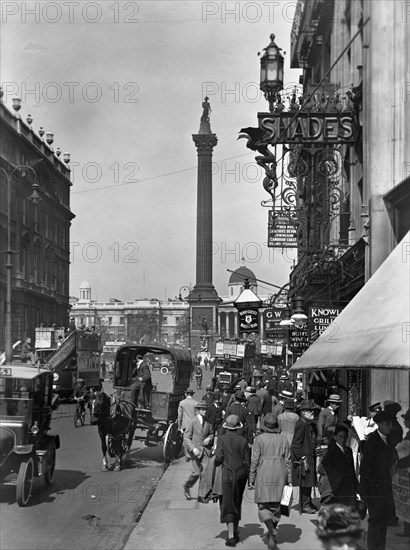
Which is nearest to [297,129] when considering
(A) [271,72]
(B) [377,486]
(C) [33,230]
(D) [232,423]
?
(A) [271,72]

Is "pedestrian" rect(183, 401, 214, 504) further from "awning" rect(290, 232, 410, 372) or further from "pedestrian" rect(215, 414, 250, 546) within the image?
"awning" rect(290, 232, 410, 372)

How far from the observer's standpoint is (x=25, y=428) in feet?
42.0

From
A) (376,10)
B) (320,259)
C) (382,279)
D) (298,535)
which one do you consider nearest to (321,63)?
(320,259)

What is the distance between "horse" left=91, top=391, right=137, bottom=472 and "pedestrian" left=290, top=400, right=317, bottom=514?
502cm

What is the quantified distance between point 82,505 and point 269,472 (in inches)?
160

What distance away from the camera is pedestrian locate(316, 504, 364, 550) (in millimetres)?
4129

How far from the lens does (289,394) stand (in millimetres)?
15172

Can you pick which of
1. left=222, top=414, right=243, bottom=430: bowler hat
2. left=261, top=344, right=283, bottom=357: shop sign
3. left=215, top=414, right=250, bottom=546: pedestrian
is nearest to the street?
Result: left=215, top=414, right=250, bottom=546: pedestrian

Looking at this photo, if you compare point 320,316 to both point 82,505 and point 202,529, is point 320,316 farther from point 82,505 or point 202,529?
point 202,529

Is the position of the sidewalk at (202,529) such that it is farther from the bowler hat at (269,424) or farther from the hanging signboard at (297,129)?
the hanging signboard at (297,129)

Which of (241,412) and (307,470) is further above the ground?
(241,412)

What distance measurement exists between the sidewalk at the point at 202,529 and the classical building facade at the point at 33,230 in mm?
22824

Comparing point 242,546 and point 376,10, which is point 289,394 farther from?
point 376,10

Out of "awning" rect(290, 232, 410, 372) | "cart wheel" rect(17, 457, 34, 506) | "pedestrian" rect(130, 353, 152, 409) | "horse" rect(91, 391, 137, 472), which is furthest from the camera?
"pedestrian" rect(130, 353, 152, 409)
